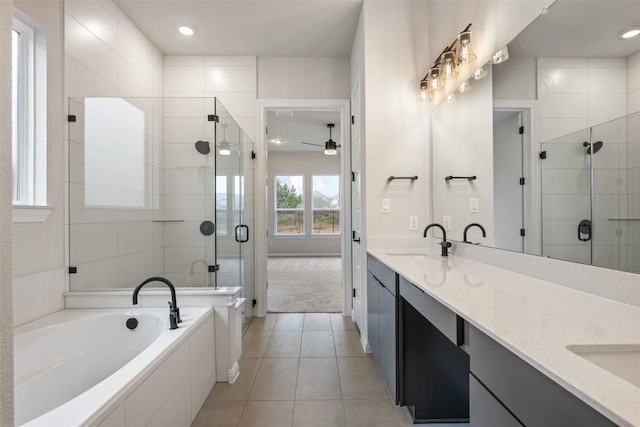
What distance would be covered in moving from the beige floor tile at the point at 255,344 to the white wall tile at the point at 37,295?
4.48 feet

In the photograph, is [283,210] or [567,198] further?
[283,210]

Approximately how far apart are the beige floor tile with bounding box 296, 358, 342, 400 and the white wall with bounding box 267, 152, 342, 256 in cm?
561

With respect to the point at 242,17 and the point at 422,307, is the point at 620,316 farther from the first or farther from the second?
the point at 242,17

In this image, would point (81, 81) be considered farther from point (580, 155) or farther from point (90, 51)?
point (580, 155)

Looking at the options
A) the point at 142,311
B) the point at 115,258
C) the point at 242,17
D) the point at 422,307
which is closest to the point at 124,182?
the point at 115,258

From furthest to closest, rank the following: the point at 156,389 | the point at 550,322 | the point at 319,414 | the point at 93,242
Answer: the point at 93,242, the point at 319,414, the point at 156,389, the point at 550,322

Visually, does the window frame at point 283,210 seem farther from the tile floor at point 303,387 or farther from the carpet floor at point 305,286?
the tile floor at point 303,387

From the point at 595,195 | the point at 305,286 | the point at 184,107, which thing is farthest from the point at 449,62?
the point at 305,286

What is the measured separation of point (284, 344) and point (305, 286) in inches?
82.5

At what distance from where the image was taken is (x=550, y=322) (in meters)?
0.84

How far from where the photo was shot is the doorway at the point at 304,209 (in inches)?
131

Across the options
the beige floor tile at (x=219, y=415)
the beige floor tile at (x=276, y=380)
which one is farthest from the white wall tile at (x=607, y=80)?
the beige floor tile at (x=219, y=415)

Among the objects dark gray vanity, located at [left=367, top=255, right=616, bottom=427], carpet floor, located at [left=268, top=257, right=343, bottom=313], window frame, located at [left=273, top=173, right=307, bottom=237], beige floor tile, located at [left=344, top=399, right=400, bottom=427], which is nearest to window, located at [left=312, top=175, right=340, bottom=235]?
window frame, located at [left=273, top=173, right=307, bottom=237]

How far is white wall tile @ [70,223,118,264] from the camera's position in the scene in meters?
2.11
